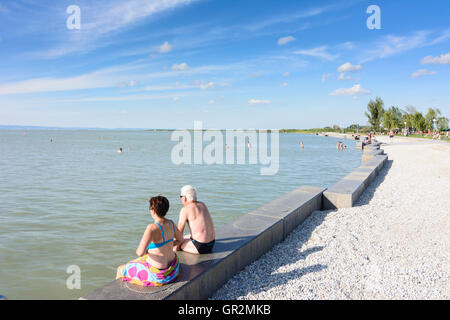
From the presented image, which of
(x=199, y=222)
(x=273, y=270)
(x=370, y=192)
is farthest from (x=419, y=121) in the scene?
(x=199, y=222)

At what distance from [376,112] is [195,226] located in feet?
349

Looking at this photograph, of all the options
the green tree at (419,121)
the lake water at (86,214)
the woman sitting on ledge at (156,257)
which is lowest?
the lake water at (86,214)

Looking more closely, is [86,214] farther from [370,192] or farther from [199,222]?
[370,192]

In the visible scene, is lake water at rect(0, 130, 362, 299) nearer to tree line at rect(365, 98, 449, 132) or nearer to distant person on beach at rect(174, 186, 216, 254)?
distant person on beach at rect(174, 186, 216, 254)

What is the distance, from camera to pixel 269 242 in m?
5.59

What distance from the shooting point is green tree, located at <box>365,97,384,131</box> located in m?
97.3

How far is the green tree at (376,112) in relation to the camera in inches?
3831

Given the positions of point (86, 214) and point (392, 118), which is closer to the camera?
point (86, 214)

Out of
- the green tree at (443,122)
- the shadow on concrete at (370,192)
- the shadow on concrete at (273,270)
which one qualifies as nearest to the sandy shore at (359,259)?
the shadow on concrete at (273,270)

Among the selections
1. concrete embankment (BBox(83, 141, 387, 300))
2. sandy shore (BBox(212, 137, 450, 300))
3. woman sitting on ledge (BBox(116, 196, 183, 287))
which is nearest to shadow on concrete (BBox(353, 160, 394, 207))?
sandy shore (BBox(212, 137, 450, 300))

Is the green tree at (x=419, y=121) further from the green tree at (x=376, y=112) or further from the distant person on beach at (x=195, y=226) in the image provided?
the distant person on beach at (x=195, y=226)

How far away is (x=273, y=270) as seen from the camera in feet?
15.9

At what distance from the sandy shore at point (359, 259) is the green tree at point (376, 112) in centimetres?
9951
